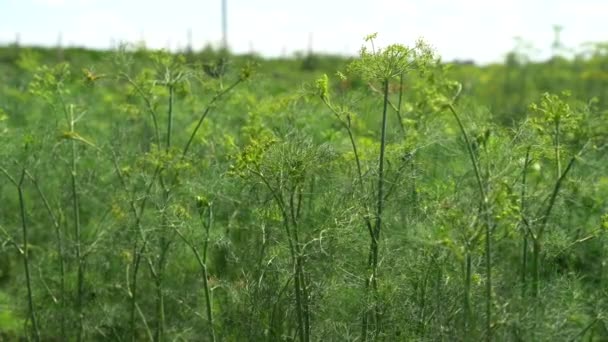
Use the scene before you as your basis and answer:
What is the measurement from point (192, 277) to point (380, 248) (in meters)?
1.64

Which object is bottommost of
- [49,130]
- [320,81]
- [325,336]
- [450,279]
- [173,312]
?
[173,312]

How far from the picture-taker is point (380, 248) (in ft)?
10.4

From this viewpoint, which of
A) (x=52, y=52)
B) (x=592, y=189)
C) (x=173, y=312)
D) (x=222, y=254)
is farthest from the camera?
(x=52, y=52)

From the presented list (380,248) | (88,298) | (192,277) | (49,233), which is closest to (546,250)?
(380,248)

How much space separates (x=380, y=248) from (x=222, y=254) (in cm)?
135

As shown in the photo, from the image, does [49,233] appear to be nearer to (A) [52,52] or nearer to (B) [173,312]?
(B) [173,312]

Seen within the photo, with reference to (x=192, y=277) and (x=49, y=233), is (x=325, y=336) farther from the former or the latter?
(x=49, y=233)

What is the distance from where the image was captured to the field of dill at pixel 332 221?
9.71 feet

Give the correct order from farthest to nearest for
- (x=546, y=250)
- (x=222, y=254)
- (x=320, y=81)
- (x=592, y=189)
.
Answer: (x=222, y=254) < (x=592, y=189) < (x=546, y=250) < (x=320, y=81)

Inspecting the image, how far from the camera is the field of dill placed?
2.96 metres

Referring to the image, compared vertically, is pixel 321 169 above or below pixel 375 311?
above

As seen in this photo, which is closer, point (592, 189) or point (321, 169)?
point (321, 169)

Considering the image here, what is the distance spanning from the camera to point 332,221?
3162 millimetres

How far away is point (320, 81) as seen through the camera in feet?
10.1
